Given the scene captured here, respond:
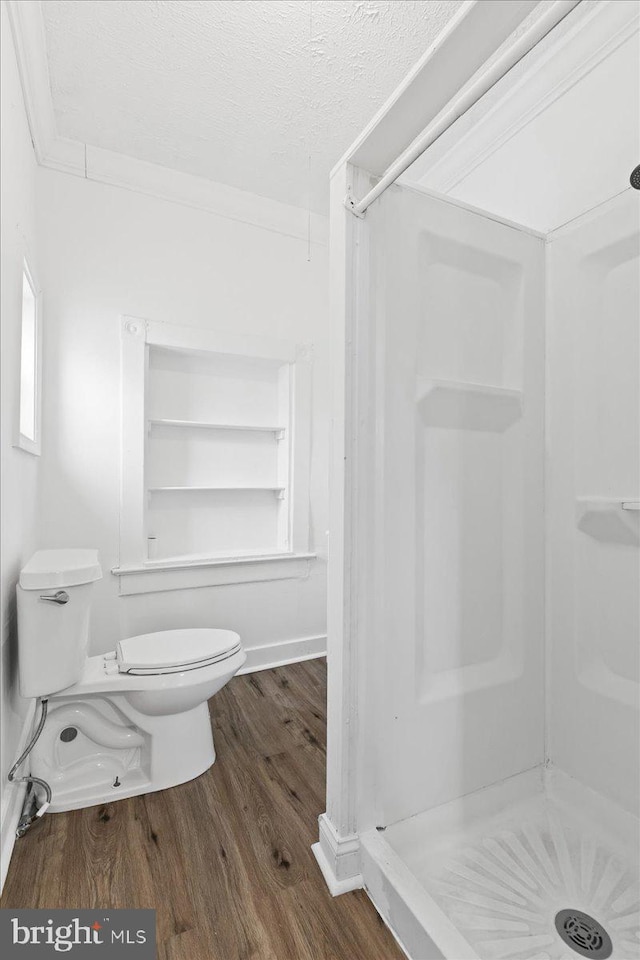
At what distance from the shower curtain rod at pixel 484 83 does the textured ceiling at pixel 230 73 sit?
96 centimetres

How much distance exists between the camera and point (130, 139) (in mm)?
2162

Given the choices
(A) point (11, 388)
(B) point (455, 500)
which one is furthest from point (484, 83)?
(A) point (11, 388)

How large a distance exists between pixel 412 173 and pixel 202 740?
8.30 ft

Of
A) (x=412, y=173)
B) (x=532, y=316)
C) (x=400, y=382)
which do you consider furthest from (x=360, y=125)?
(x=400, y=382)

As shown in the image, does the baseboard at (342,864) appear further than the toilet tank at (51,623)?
No

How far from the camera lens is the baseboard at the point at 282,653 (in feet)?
8.50

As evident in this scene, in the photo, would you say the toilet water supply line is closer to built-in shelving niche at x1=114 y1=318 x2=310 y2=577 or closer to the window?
built-in shelving niche at x1=114 y1=318 x2=310 y2=577

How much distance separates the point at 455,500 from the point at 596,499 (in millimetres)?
452

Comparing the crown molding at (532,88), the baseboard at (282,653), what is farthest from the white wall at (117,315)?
the crown molding at (532,88)

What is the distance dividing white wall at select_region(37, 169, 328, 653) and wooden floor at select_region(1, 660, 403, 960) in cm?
84

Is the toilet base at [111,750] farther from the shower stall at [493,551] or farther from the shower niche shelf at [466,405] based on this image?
the shower niche shelf at [466,405]

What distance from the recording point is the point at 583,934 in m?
1.07

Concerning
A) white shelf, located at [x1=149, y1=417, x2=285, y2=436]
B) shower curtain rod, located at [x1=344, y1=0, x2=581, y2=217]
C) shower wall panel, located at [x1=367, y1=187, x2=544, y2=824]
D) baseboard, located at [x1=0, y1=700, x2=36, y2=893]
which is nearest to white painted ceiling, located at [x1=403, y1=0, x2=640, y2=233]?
shower wall panel, located at [x1=367, y1=187, x2=544, y2=824]

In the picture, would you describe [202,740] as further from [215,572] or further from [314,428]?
[314,428]
